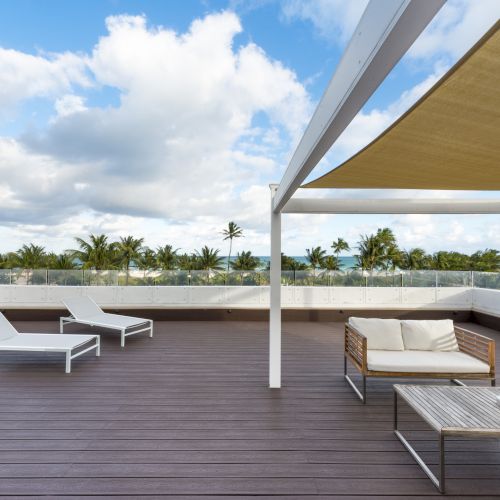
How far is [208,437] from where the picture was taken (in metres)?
3.08

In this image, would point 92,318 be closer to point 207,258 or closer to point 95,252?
point 95,252

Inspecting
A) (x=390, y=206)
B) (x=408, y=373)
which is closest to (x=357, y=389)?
(x=408, y=373)

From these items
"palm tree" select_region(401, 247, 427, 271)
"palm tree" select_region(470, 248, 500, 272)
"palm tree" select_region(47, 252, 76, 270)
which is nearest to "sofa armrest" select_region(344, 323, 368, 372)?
"palm tree" select_region(47, 252, 76, 270)

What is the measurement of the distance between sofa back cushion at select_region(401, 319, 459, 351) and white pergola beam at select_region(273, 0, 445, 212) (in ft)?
11.5

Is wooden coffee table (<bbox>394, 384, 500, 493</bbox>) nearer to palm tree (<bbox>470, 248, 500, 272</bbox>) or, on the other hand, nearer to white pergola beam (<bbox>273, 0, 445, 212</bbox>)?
white pergola beam (<bbox>273, 0, 445, 212</bbox>)

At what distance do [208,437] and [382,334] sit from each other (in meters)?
2.66

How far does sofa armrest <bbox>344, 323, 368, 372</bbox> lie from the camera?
3.99m

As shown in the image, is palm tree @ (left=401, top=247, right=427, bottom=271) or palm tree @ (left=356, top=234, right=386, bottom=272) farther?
palm tree @ (left=401, top=247, right=427, bottom=271)

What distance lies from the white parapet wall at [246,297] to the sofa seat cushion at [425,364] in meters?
5.18

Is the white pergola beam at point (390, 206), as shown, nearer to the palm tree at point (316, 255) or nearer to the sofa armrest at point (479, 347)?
the sofa armrest at point (479, 347)

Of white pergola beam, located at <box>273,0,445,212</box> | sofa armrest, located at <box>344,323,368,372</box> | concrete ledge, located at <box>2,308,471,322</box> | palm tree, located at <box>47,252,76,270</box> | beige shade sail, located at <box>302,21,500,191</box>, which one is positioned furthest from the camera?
palm tree, located at <box>47,252,76,270</box>

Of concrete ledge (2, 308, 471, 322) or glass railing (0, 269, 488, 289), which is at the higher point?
glass railing (0, 269, 488, 289)

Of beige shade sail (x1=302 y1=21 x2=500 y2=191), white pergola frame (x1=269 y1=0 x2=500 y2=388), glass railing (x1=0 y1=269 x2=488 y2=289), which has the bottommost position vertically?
glass railing (x1=0 y1=269 x2=488 y2=289)

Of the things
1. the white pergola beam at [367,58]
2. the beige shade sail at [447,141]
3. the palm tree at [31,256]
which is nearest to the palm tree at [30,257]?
the palm tree at [31,256]
